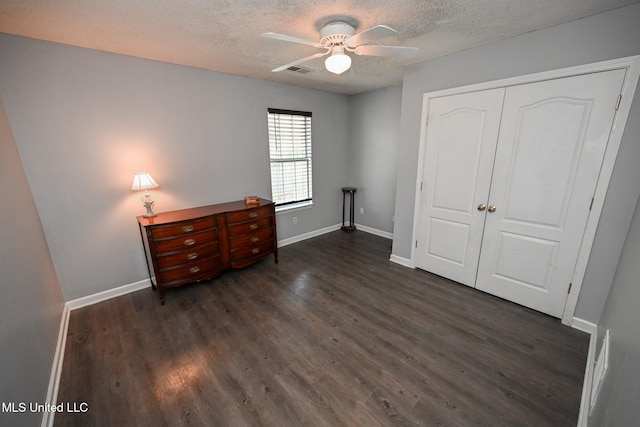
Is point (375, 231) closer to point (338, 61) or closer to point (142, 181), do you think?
point (338, 61)

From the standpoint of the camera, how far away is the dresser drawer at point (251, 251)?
3059 millimetres

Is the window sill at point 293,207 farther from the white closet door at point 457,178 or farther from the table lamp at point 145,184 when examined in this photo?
the white closet door at point 457,178

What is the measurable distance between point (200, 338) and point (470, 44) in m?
3.61

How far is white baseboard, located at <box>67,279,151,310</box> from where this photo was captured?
250 cm

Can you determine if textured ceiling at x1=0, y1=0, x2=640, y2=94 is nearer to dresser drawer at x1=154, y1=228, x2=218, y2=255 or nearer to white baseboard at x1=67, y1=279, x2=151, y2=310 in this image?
dresser drawer at x1=154, y1=228, x2=218, y2=255

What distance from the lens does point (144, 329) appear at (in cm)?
221

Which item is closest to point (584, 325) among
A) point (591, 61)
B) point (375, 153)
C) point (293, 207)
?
point (591, 61)

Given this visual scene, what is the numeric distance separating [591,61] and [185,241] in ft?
12.6

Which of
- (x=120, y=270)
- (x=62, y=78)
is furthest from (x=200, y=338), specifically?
(x=62, y=78)

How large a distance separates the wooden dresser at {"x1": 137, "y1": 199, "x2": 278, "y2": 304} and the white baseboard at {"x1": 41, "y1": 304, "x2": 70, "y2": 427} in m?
0.72

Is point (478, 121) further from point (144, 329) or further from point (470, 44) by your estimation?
point (144, 329)

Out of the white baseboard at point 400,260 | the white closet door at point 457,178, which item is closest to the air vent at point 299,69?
the white closet door at point 457,178

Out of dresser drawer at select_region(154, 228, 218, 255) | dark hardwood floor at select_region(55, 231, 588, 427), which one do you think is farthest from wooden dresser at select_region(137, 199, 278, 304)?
dark hardwood floor at select_region(55, 231, 588, 427)

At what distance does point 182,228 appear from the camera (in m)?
2.58
